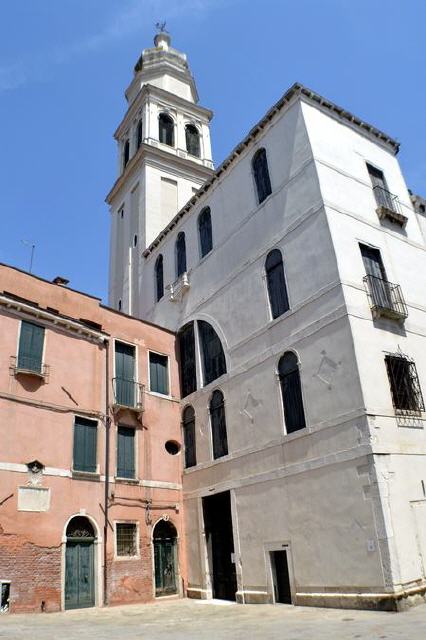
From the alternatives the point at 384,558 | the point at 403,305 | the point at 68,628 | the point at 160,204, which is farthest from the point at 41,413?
the point at 160,204

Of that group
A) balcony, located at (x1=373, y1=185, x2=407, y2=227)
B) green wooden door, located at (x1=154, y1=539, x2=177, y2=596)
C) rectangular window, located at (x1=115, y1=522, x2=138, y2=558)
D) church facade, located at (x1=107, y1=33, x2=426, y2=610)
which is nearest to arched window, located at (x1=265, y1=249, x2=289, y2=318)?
church facade, located at (x1=107, y1=33, x2=426, y2=610)

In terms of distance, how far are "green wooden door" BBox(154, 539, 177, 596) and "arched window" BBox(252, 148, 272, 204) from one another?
12804mm

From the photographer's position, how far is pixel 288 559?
48.3 ft

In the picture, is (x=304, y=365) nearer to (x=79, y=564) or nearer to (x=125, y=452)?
(x=125, y=452)

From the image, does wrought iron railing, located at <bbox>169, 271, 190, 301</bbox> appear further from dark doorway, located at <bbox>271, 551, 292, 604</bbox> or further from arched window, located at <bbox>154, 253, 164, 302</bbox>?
dark doorway, located at <bbox>271, 551, 292, 604</bbox>

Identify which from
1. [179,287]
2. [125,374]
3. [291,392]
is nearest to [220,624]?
[291,392]

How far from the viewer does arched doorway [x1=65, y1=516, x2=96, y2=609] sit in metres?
15.6

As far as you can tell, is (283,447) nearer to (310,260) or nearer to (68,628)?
(310,260)

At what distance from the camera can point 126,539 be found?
688 inches

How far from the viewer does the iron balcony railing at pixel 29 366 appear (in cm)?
1640

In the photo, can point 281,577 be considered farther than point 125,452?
No

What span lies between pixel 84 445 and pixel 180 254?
1035cm

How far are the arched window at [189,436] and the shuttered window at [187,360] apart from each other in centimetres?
87

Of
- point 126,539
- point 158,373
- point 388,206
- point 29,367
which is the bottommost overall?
point 126,539
